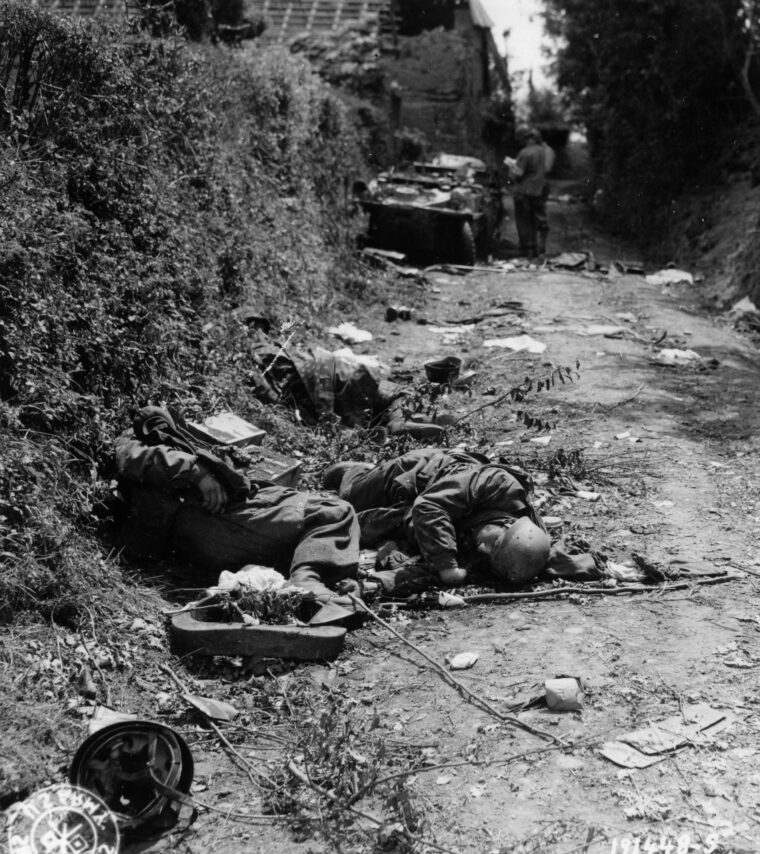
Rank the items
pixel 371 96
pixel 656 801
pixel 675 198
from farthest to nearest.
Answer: pixel 371 96 → pixel 675 198 → pixel 656 801

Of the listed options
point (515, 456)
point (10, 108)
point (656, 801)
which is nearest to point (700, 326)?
point (515, 456)

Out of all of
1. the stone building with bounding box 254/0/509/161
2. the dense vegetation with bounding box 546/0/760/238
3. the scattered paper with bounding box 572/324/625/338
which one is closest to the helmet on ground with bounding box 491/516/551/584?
the scattered paper with bounding box 572/324/625/338

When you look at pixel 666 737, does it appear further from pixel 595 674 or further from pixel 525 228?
pixel 525 228

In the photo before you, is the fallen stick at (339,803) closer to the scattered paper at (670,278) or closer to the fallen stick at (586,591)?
the fallen stick at (586,591)

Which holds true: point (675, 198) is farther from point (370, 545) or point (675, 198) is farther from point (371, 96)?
point (370, 545)

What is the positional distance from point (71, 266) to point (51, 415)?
1.21 meters

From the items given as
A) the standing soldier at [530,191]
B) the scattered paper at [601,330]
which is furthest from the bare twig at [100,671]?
the standing soldier at [530,191]

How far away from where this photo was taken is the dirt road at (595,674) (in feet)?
10.1

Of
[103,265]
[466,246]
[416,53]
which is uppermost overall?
[416,53]

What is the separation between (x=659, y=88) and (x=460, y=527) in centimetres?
1590

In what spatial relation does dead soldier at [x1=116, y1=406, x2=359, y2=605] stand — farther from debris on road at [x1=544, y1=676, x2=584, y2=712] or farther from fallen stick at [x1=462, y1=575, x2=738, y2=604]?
debris on road at [x1=544, y1=676, x2=584, y2=712]

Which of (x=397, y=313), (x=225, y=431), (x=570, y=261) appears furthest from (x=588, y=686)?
(x=570, y=261)

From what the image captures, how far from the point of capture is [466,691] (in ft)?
12.7

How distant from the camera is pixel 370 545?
5.26m
